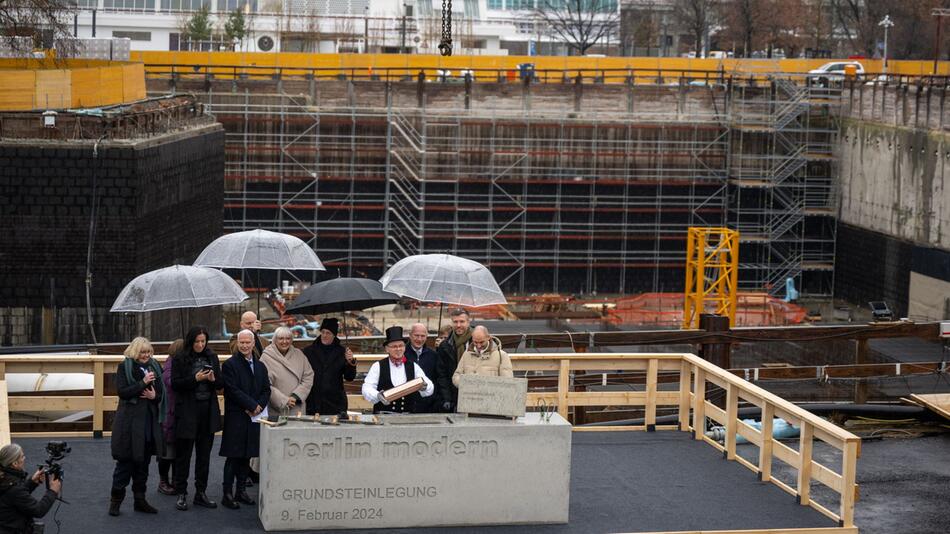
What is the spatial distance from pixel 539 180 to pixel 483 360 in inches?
1487

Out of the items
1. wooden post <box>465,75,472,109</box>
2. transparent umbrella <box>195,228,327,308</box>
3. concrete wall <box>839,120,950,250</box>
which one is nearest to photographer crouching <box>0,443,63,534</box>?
transparent umbrella <box>195,228,327,308</box>

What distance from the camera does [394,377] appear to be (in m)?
13.1

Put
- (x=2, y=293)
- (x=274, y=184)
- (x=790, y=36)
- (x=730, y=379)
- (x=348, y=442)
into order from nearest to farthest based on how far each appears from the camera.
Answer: (x=348, y=442) < (x=730, y=379) < (x=2, y=293) < (x=274, y=184) < (x=790, y=36)

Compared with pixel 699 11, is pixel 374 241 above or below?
below

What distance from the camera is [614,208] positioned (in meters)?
51.2

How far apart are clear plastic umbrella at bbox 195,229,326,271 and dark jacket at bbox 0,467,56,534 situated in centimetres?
638

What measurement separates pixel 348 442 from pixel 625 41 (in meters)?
80.4

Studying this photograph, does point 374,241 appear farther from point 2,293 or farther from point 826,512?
point 826,512

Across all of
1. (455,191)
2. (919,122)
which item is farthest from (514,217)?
(919,122)

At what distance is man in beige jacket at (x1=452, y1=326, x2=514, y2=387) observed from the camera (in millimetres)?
12938

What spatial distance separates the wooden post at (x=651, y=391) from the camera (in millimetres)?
→ 14768

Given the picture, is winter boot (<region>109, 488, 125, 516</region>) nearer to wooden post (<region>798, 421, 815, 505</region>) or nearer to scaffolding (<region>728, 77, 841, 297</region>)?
wooden post (<region>798, 421, 815, 505</region>)

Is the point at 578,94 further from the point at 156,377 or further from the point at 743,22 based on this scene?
the point at 156,377

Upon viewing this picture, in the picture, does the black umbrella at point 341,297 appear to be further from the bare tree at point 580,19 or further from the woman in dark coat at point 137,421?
the bare tree at point 580,19
